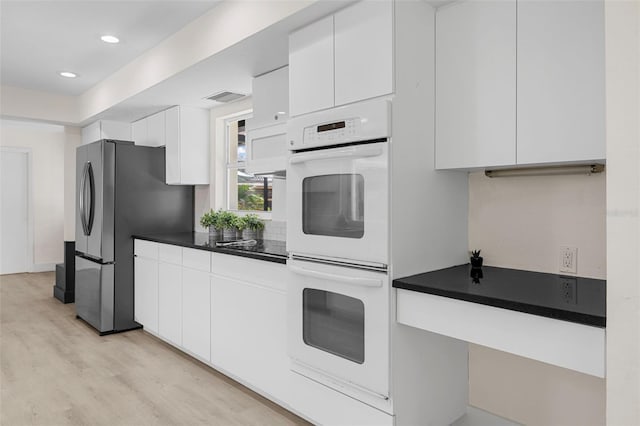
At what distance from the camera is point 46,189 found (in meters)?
7.29

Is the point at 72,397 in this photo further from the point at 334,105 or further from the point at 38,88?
the point at 38,88

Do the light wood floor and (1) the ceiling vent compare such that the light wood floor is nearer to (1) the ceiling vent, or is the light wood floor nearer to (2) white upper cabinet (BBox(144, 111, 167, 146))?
(2) white upper cabinet (BBox(144, 111, 167, 146))

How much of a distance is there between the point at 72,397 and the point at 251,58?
7.77 feet

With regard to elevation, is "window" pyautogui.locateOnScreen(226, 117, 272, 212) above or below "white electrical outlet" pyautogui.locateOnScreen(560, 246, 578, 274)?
above

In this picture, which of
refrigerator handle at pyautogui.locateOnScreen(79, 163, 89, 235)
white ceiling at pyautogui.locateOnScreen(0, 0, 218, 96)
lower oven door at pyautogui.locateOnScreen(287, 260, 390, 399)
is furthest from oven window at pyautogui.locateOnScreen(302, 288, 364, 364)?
refrigerator handle at pyautogui.locateOnScreen(79, 163, 89, 235)

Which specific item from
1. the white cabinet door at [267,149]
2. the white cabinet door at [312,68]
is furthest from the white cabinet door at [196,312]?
the white cabinet door at [312,68]

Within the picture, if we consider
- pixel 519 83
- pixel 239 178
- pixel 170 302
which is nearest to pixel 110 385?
pixel 170 302

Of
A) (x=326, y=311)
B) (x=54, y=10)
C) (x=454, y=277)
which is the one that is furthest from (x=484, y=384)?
(x=54, y=10)

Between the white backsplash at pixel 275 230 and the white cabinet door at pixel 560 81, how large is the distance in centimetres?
200

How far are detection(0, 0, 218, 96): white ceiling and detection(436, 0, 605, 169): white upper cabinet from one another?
160cm

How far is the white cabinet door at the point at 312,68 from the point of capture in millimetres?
2125

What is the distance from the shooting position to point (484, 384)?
223 centimetres

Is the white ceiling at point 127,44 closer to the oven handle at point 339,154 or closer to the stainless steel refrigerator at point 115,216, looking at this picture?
the stainless steel refrigerator at point 115,216

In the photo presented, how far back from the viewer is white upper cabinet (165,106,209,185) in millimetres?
4074
